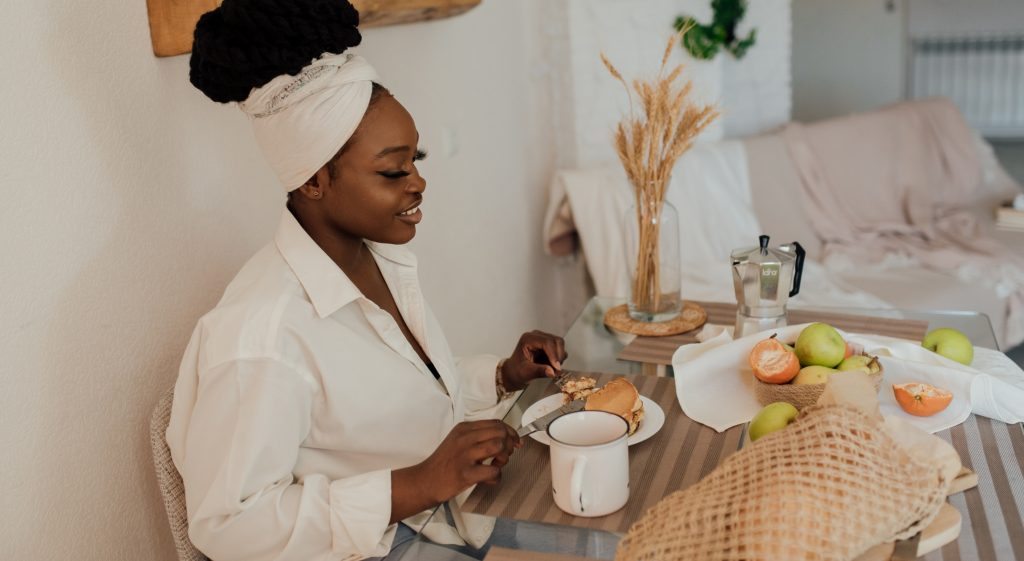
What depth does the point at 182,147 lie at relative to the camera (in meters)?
1.58

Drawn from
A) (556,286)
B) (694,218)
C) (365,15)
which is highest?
(365,15)

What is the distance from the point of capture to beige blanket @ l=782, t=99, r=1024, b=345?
3.50 meters

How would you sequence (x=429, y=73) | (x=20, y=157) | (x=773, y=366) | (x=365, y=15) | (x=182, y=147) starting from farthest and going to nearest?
1. (x=429, y=73)
2. (x=365, y=15)
3. (x=182, y=147)
4. (x=773, y=366)
5. (x=20, y=157)

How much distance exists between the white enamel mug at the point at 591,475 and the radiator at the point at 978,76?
5.25 meters

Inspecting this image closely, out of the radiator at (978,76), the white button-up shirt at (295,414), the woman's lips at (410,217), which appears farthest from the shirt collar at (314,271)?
the radiator at (978,76)

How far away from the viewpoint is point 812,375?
1.37 metres

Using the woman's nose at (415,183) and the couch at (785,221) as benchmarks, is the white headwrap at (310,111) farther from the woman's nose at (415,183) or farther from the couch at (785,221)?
the couch at (785,221)

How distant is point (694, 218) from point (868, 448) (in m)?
2.30

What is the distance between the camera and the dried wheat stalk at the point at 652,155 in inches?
73.7

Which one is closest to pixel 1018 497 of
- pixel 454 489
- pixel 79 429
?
pixel 454 489

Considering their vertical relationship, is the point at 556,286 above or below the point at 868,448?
below

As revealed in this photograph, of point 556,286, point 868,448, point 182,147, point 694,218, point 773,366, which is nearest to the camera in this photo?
point 868,448

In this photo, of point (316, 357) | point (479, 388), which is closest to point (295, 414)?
point (316, 357)

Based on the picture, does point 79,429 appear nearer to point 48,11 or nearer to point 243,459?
point 243,459
